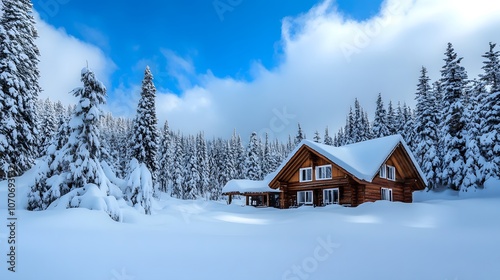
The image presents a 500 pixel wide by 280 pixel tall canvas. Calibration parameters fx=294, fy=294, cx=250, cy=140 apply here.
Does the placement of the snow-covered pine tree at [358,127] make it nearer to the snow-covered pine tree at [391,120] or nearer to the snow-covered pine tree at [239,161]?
the snow-covered pine tree at [391,120]

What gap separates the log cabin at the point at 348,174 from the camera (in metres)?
26.2

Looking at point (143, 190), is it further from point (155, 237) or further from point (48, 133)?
point (48, 133)

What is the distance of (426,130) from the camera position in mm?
40812

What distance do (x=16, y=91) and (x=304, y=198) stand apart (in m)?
27.3

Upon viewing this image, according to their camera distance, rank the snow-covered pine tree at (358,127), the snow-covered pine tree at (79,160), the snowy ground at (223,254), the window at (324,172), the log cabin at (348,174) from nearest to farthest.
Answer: the snowy ground at (223,254), the snow-covered pine tree at (79,160), the log cabin at (348,174), the window at (324,172), the snow-covered pine tree at (358,127)

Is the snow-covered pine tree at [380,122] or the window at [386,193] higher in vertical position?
the snow-covered pine tree at [380,122]

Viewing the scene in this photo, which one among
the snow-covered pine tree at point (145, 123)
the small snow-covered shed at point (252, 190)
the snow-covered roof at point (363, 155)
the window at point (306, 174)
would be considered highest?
the snow-covered pine tree at point (145, 123)

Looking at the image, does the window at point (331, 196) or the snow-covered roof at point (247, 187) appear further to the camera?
the snow-covered roof at point (247, 187)

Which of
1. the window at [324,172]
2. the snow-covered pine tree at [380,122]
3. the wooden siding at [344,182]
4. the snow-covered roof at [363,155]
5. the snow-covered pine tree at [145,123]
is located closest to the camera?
the snow-covered roof at [363,155]

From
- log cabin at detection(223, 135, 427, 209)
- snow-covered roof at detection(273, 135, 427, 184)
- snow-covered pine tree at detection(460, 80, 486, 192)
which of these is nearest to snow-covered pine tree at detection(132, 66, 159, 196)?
log cabin at detection(223, 135, 427, 209)

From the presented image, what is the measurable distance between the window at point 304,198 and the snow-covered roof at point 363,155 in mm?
3703

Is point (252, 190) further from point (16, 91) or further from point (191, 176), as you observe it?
point (191, 176)

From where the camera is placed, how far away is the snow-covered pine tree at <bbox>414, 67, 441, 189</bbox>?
38.9 meters

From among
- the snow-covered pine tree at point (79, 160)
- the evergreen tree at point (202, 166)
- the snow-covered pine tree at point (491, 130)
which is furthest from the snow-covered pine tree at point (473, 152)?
the evergreen tree at point (202, 166)
